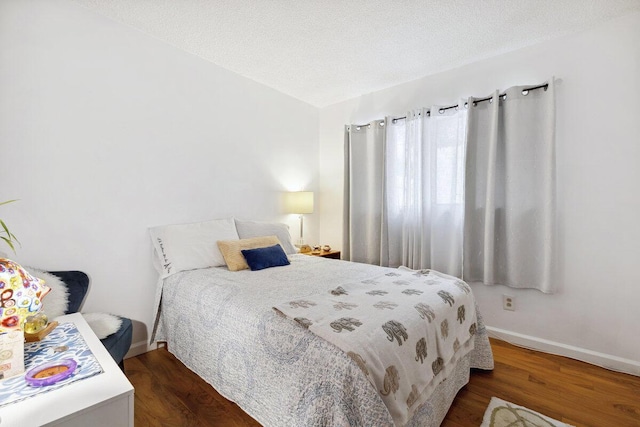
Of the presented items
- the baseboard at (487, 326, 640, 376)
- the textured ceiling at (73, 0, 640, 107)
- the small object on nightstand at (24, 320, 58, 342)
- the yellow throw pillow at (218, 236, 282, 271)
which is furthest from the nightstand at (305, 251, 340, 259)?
the small object on nightstand at (24, 320, 58, 342)

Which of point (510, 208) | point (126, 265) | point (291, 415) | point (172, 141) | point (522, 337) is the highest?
point (172, 141)

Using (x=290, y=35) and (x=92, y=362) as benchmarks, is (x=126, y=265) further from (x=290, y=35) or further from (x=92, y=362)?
(x=290, y=35)

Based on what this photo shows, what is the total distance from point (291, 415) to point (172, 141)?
2.32 m

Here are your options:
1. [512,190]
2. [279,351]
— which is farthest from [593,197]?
[279,351]

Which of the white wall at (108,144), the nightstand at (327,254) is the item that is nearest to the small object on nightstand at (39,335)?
the white wall at (108,144)

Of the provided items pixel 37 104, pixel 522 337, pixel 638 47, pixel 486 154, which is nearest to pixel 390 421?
pixel 522 337

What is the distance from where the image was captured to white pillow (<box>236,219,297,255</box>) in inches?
115

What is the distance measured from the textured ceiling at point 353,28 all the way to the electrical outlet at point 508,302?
221 cm

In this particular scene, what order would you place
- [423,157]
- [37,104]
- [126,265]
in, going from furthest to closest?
1. [423,157]
2. [126,265]
3. [37,104]

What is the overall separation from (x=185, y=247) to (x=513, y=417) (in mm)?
2459

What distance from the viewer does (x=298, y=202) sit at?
3.55 metres

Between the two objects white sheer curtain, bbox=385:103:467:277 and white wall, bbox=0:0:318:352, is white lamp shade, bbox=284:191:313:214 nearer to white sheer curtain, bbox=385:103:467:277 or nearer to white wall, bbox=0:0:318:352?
white wall, bbox=0:0:318:352

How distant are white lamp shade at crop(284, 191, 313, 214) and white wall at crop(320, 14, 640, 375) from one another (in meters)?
2.17

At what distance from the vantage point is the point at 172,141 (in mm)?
2598
